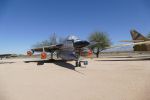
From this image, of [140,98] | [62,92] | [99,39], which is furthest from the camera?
[99,39]

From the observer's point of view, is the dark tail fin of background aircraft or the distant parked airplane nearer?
the distant parked airplane

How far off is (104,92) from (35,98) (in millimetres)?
2686

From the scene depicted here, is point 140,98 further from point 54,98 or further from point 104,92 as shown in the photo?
point 54,98

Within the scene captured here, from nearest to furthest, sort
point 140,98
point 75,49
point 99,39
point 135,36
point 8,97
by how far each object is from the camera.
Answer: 1. point 140,98
2. point 8,97
3. point 75,49
4. point 135,36
5. point 99,39

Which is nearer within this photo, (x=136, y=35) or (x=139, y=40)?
(x=139, y=40)

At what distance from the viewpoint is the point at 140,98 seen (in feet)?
20.9

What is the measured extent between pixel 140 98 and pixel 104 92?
143 cm

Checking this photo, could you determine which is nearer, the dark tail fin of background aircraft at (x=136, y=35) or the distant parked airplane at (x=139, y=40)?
the distant parked airplane at (x=139, y=40)

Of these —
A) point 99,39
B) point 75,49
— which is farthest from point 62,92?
point 99,39

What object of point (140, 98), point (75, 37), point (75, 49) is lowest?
point (140, 98)

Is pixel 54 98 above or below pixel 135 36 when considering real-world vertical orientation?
below

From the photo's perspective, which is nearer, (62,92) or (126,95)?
(126,95)

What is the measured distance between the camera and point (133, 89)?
25.1 feet

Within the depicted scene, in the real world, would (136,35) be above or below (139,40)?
above
